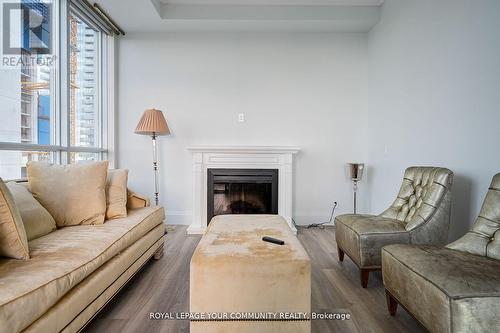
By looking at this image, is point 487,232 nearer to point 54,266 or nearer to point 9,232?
point 54,266

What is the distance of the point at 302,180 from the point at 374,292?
191 centimetres

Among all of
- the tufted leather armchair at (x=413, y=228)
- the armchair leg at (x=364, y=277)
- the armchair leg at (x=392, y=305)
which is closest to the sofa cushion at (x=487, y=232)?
the tufted leather armchair at (x=413, y=228)

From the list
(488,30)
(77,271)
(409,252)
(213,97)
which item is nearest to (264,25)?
(213,97)

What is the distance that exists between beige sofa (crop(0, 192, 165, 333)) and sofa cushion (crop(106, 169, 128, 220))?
0.12 meters

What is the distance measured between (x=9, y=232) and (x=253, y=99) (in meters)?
2.94

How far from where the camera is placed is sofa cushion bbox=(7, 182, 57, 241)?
158cm

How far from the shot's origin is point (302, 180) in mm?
3639

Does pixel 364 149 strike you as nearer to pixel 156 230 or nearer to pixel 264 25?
pixel 264 25

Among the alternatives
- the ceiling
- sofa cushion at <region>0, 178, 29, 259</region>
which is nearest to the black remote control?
sofa cushion at <region>0, 178, 29, 259</region>

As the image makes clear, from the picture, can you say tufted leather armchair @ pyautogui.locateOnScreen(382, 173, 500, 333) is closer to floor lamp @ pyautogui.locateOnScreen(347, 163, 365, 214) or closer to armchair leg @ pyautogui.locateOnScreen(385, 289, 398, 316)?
armchair leg @ pyautogui.locateOnScreen(385, 289, 398, 316)

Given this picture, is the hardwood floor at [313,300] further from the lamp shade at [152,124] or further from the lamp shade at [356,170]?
the lamp shade at [152,124]

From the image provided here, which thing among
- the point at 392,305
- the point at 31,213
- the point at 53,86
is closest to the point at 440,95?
the point at 392,305

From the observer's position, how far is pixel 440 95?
7.34 ft

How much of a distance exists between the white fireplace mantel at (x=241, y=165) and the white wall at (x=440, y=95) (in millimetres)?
1175
